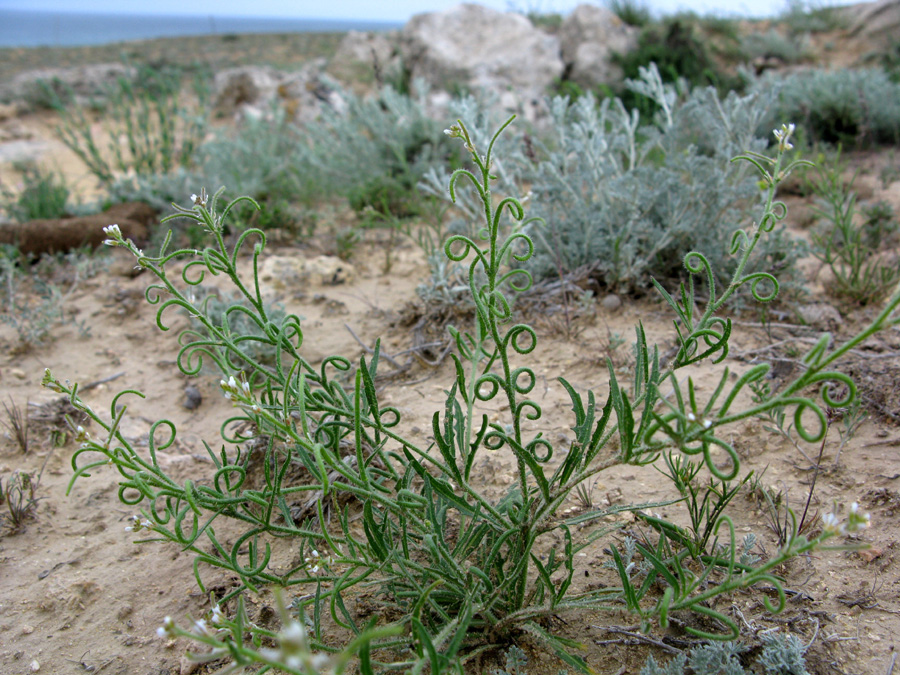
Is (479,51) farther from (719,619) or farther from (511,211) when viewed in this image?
(719,619)


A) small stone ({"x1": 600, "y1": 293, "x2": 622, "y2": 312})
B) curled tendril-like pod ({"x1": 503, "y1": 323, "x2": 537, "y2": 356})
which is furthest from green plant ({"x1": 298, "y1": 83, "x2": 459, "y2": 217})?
curled tendril-like pod ({"x1": 503, "y1": 323, "x2": 537, "y2": 356})

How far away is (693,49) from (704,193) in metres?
5.34

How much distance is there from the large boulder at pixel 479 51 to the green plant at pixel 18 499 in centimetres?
632

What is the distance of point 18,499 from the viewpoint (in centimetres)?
200

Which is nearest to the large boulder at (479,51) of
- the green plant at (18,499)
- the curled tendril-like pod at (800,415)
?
the green plant at (18,499)

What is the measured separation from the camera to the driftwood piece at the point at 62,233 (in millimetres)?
3834

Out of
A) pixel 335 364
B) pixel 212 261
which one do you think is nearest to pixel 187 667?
pixel 335 364

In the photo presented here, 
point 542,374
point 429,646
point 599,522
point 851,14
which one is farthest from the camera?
point 851,14

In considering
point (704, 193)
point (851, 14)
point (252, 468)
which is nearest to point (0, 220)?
point (252, 468)

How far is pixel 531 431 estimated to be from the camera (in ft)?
6.61

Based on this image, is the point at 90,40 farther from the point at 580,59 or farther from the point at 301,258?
the point at 301,258

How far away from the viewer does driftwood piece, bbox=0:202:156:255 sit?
151 inches

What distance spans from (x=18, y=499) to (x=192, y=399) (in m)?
0.68

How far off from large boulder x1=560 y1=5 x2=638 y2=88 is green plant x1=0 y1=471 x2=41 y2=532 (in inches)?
280
